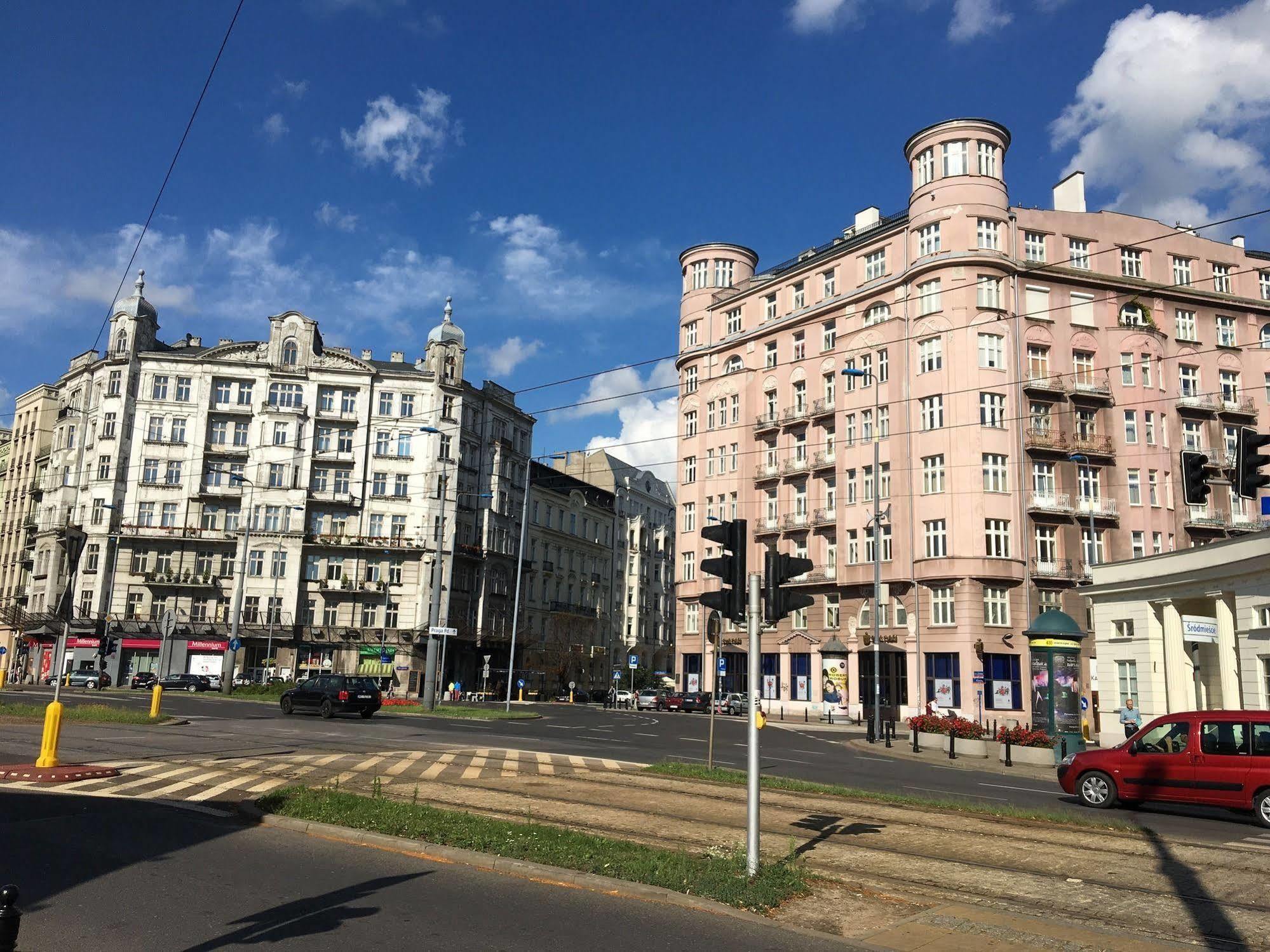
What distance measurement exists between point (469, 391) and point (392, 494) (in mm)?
9520

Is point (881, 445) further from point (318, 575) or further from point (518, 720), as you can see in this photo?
point (318, 575)

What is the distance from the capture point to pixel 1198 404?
51375 millimetres

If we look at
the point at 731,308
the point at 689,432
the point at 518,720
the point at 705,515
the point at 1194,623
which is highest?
the point at 731,308

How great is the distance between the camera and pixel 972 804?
14.0 metres

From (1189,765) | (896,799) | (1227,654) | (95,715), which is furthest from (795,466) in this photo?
(896,799)

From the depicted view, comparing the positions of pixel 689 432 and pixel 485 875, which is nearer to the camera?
pixel 485 875

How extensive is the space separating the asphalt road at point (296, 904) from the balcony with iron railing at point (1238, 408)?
54845mm

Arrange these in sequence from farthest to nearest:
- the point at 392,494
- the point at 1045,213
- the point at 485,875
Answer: the point at 392,494
the point at 1045,213
the point at 485,875

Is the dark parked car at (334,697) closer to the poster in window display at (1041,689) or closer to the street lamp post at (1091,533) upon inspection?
the poster in window display at (1041,689)

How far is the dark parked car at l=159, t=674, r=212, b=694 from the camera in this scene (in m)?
55.9

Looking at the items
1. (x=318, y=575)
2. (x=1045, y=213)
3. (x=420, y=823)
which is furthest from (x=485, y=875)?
(x=318, y=575)

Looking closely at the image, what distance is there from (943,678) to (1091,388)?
17.2 metres

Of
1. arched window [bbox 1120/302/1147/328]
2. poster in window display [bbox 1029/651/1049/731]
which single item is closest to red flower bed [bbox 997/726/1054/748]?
poster in window display [bbox 1029/651/1049/731]

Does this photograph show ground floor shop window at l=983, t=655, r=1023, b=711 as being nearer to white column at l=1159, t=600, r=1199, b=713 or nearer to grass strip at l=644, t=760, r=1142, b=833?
white column at l=1159, t=600, r=1199, b=713
